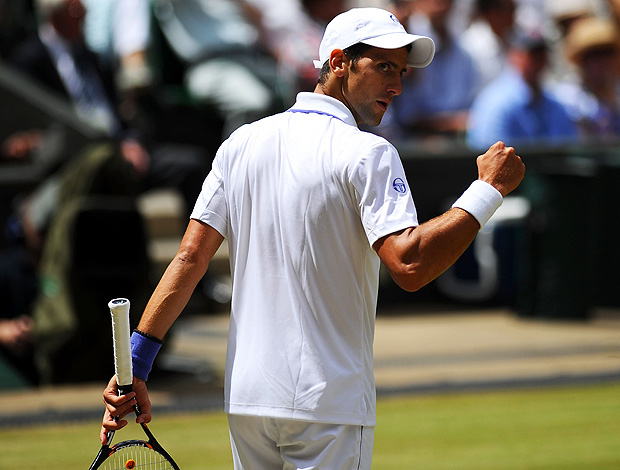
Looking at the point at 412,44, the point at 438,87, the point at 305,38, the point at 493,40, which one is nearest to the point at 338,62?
the point at 412,44

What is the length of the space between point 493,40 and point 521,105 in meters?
1.85

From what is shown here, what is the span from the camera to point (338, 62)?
281cm

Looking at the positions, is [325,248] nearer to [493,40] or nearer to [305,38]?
[305,38]

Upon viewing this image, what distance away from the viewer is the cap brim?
2734 millimetres

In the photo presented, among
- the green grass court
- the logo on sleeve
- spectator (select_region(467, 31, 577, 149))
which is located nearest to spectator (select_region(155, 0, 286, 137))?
spectator (select_region(467, 31, 577, 149))

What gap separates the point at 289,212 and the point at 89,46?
7786 mm

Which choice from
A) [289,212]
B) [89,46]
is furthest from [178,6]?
[289,212]

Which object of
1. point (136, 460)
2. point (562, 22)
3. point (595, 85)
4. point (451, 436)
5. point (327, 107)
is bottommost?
point (451, 436)

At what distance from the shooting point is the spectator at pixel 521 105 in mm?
9312

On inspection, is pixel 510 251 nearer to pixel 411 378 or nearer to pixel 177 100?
pixel 411 378

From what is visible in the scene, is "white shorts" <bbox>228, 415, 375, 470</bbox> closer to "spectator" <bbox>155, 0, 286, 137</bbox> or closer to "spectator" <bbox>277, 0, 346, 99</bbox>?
"spectator" <bbox>155, 0, 286, 137</bbox>

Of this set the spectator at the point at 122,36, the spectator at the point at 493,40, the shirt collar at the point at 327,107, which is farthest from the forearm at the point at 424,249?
the spectator at the point at 493,40

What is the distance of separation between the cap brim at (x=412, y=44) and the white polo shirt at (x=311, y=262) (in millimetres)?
198

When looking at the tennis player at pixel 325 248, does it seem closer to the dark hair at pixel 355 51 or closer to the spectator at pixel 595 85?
the dark hair at pixel 355 51
